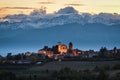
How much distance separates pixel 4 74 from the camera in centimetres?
7400

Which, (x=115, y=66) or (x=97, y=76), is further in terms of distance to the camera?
(x=115, y=66)

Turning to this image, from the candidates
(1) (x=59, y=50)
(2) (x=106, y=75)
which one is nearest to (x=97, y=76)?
(2) (x=106, y=75)

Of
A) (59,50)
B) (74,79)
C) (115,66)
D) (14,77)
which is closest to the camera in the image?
(74,79)

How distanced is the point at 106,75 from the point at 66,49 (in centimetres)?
10938

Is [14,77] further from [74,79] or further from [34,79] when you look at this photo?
[74,79]

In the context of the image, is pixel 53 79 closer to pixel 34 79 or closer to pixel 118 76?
pixel 34 79

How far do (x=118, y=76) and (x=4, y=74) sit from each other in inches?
594

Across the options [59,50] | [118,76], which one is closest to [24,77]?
[118,76]

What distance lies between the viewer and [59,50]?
172m

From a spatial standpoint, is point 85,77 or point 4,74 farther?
point 4,74

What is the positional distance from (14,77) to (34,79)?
12.4ft

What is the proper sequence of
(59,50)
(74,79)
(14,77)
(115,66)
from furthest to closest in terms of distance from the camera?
(59,50), (115,66), (14,77), (74,79)

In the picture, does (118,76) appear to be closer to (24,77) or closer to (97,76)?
(97,76)

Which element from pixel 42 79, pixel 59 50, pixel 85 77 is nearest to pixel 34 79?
pixel 42 79
